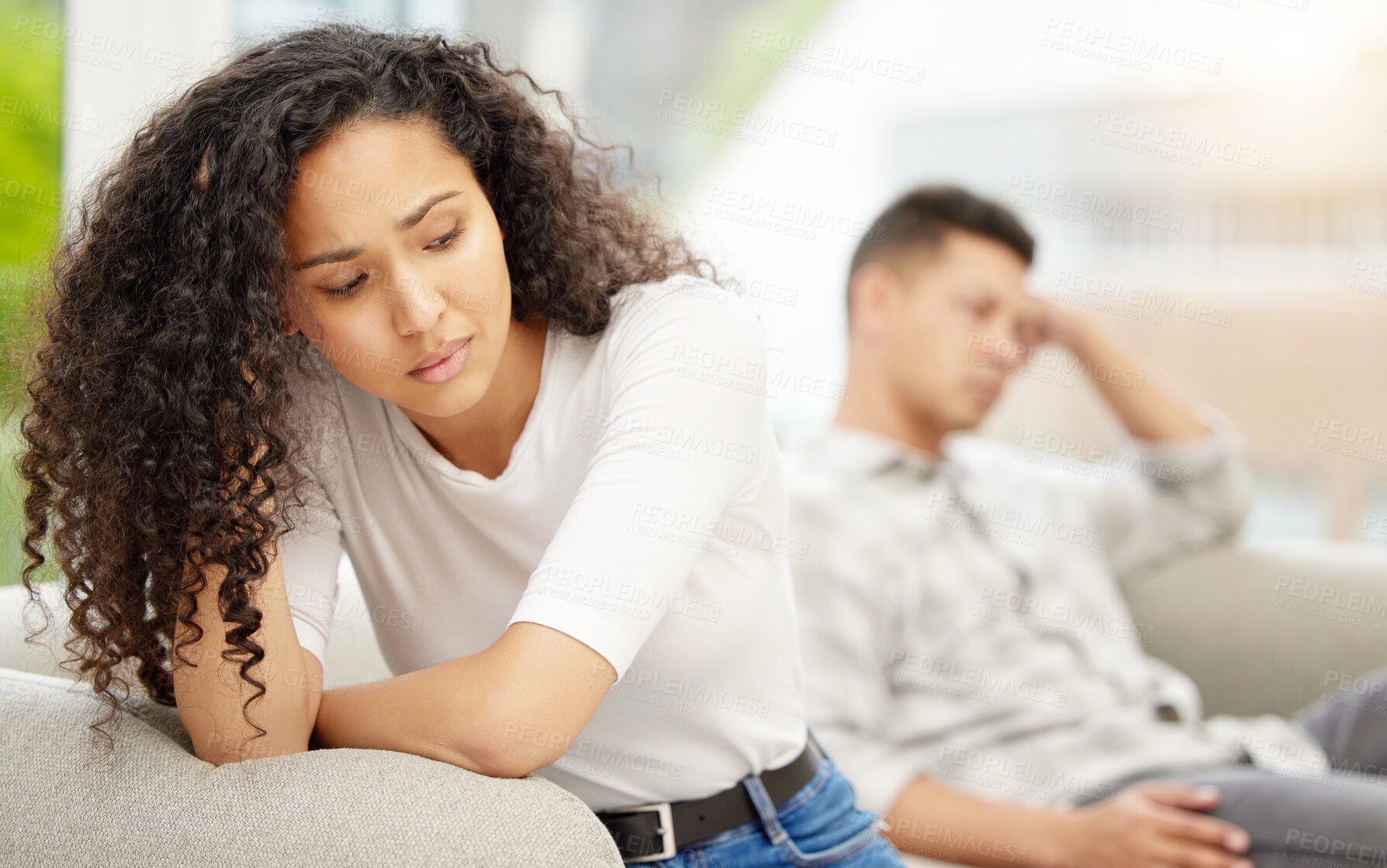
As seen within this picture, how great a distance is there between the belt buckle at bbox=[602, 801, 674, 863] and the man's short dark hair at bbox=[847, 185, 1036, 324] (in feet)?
3.96

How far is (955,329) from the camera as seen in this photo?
5.99ft

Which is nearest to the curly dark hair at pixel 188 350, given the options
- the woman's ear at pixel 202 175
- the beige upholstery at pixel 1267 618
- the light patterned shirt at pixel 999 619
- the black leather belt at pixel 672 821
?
the woman's ear at pixel 202 175

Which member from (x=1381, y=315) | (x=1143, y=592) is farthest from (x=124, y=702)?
(x=1381, y=315)

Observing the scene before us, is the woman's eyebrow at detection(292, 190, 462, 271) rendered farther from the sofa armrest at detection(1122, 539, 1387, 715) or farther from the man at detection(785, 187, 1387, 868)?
the sofa armrest at detection(1122, 539, 1387, 715)

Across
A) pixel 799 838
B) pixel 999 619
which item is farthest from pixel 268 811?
pixel 999 619

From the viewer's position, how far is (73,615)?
951 mm

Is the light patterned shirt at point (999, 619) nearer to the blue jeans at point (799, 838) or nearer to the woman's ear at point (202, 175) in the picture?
the blue jeans at point (799, 838)

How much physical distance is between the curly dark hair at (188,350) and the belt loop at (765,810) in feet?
1.50

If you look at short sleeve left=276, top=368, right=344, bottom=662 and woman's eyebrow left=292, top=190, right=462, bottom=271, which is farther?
short sleeve left=276, top=368, right=344, bottom=662

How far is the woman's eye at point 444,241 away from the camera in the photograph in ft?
2.96

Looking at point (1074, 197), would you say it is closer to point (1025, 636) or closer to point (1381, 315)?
point (1381, 315)

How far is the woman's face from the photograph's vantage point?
2.85 feet

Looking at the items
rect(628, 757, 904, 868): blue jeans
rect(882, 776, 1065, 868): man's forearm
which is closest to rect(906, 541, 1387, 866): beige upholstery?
rect(882, 776, 1065, 868): man's forearm

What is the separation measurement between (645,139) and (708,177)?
247 mm
